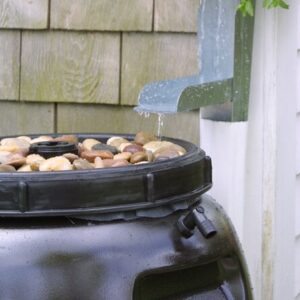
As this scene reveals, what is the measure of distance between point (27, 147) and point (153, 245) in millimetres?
459

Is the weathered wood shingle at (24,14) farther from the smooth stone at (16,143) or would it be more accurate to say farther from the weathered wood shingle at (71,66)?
the smooth stone at (16,143)

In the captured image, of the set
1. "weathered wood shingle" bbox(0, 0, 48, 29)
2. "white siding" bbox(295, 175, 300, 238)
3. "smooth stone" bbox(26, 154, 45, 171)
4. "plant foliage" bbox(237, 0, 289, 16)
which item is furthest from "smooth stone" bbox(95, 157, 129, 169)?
"white siding" bbox(295, 175, 300, 238)

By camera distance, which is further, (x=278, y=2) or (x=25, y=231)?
(x=278, y=2)

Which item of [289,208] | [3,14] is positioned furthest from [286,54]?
[3,14]

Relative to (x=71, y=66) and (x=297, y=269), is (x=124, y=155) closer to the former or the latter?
(x=71, y=66)

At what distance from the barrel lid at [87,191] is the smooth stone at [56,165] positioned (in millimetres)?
116

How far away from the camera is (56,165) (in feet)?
4.45

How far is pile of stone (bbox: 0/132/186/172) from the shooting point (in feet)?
4.51

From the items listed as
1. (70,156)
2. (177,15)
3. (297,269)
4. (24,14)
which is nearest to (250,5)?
(177,15)

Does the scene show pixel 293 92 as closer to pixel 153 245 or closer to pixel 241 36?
pixel 241 36

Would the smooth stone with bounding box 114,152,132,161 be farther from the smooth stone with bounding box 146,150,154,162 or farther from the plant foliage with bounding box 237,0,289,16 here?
the plant foliage with bounding box 237,0,289,16

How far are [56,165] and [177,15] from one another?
0.86 meters

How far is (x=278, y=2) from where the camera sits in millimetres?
1789

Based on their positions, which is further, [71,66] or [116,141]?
[71,66]
